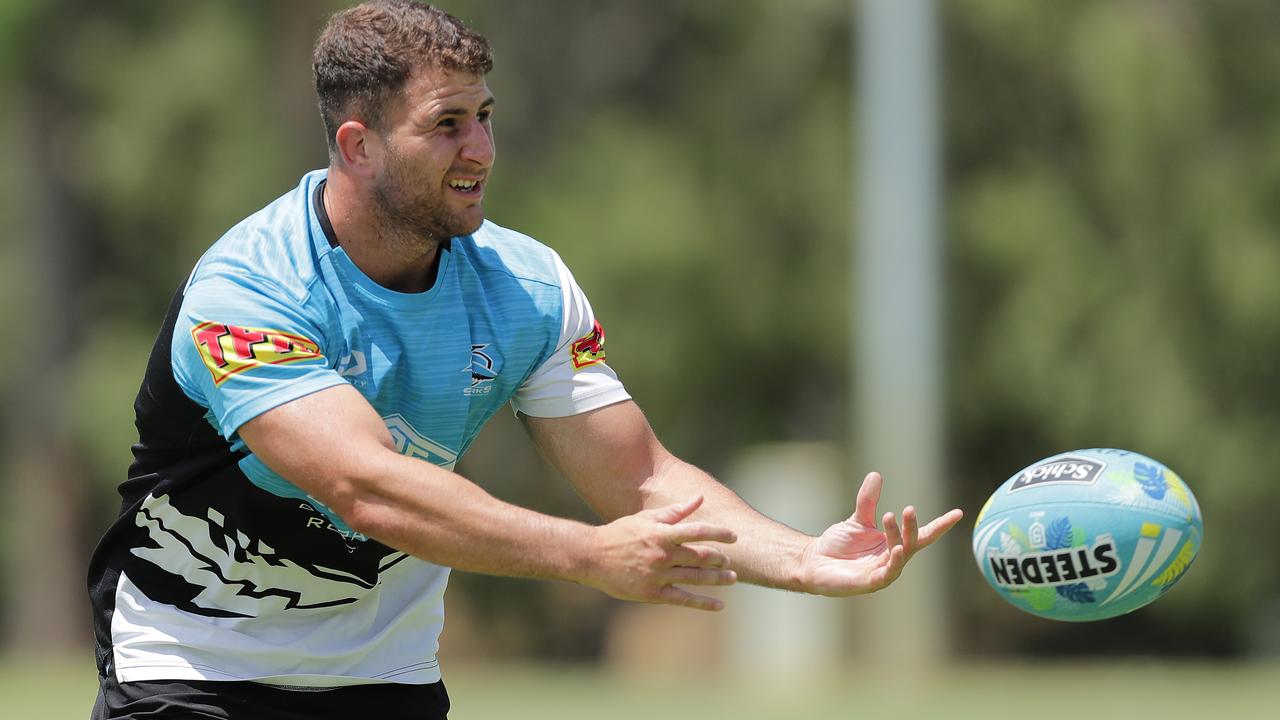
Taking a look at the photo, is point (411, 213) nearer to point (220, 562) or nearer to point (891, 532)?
point (220, 562)

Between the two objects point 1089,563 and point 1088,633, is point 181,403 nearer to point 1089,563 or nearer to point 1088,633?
point 1089,563

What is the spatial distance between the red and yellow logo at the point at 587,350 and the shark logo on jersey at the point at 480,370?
30cm

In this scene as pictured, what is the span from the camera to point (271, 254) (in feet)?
15.9

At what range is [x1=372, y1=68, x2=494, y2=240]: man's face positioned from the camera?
493cm

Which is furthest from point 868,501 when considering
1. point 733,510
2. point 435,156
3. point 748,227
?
point 748,227

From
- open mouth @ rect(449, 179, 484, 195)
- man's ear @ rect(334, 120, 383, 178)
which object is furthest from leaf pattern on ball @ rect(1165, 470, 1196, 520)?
man's ear @ rect(334, 120, 383, 178)

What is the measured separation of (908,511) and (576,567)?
97cm

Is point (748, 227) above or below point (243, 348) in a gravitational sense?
below

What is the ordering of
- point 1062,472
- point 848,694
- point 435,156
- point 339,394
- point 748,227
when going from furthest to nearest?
point 748,227 → point 848,694 → point 1062,472 → point 435,156 → point 339,394

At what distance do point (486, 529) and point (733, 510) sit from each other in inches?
44.3

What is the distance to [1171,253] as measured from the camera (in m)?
20.0

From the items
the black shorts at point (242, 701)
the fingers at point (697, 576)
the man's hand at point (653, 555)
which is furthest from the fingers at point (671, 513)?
the black shorts at point (242, 701)

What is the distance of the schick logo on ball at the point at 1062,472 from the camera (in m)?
5.50

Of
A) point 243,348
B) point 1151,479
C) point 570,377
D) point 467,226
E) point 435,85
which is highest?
point 435,85
